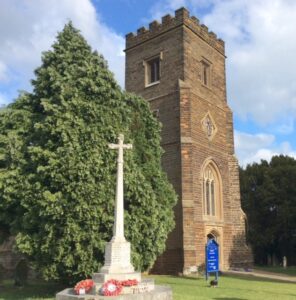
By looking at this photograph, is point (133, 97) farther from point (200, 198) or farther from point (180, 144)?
point (200, 198)

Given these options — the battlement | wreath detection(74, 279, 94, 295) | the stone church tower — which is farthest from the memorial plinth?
the battlement

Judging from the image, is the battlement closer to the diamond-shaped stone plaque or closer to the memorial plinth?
the diamond-shaped stone plaque

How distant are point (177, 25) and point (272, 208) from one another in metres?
23.3

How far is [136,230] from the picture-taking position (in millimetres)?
14203

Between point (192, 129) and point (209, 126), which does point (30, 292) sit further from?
point (209, 126)

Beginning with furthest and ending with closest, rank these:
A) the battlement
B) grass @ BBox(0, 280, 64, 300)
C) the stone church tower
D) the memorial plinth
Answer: the battlement
the stone church tower
grass @ BBox(0, 280, 64, 300)
the memorial plinth

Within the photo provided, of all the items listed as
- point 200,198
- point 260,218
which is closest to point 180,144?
point 200,198

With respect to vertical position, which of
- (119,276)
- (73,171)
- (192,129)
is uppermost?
(192,129)

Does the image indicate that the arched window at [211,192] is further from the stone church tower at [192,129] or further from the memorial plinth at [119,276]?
the memorial plinth at [119,276]

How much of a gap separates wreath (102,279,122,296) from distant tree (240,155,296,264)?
31.5 metres

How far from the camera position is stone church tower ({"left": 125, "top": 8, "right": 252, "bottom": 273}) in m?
21.6

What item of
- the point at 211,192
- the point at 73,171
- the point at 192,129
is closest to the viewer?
the point at 73,171

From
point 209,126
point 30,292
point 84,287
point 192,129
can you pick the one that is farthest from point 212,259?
point 209,126

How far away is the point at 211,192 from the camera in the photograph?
958 inches
